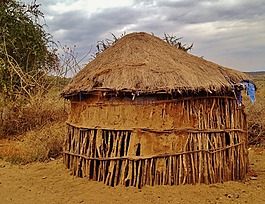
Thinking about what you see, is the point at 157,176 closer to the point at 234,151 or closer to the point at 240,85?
the point at 234,151

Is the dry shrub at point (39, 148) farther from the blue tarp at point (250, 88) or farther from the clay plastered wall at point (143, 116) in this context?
the blue tarp at point (250, 88)

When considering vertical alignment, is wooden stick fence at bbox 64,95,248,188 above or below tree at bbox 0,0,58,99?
below

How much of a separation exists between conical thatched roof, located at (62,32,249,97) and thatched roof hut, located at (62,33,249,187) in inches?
0.7

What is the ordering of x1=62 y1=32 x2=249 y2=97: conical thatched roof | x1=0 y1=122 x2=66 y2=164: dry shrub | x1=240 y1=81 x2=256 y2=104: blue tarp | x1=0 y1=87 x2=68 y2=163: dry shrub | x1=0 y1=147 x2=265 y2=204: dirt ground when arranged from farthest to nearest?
x1=0 y1=87 x2=68 y2=163: dry shrub → x1=0 y1=122 x2=66 y2=164: dry shrub → x1=240 y1=81 x2=256 y2=104: blue tarp → x1=62 y1=32 x2=249 y2=97: conical thatched roof → x1=0 y1=147 x2=265 y2=204: dirt ground

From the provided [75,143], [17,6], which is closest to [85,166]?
[75,143]

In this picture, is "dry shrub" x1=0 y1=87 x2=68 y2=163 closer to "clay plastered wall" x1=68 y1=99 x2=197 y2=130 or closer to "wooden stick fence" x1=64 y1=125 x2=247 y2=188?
"wooden stick fence" x1=64 y1=125 x2=247 y2=188

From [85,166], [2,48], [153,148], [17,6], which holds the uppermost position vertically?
[17,6]

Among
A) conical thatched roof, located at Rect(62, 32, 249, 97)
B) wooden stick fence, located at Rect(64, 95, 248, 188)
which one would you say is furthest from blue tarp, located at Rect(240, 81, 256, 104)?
wooden stick fence, located at Rect(64, 95, 248, 188)

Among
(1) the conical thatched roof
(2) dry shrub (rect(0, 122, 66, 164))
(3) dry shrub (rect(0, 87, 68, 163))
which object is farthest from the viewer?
(3) dry shrub (rect(0, 87, 68, 163))

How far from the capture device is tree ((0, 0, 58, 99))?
1166 cm

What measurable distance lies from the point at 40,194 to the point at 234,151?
12.1 ft

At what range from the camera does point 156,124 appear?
19.5 ft

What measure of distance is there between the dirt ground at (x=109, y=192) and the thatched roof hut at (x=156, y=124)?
7.8 inches

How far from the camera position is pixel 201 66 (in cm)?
679
